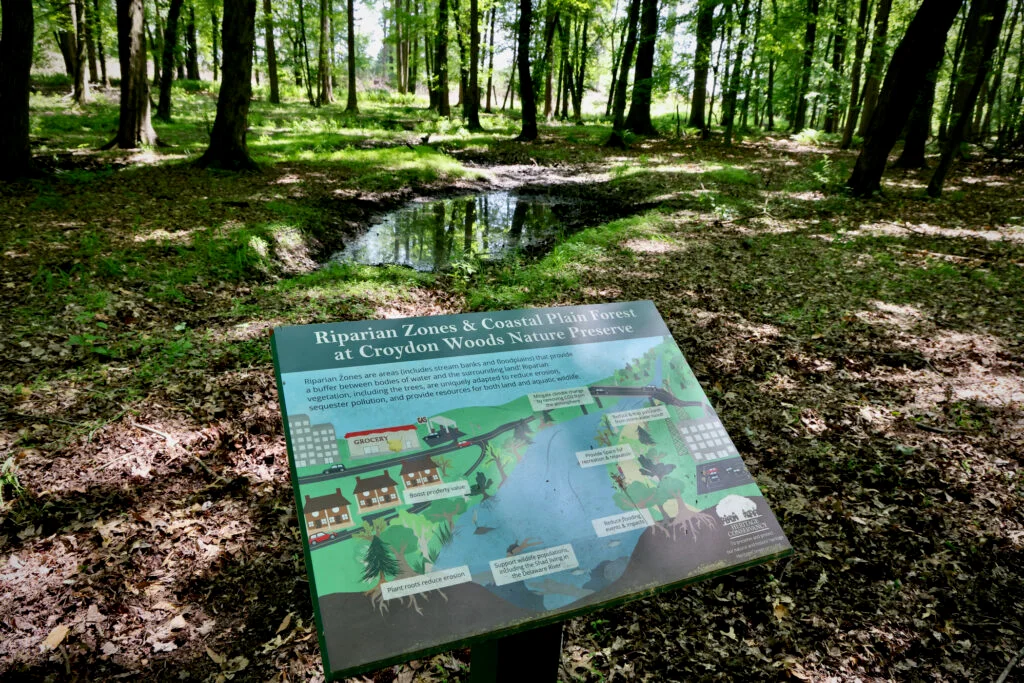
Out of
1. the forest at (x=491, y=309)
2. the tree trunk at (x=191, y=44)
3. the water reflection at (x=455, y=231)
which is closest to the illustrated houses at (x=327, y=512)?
the forest at (x=491, y=309)

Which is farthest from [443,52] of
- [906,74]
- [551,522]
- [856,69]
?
[551,522]

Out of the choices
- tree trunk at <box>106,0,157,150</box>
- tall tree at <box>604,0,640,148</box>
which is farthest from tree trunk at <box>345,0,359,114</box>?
tree trunk at <box>106,0,157,150</box>

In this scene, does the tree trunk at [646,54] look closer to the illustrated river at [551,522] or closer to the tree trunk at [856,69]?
the tree trunk at [856,69]

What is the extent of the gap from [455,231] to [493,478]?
938 cm

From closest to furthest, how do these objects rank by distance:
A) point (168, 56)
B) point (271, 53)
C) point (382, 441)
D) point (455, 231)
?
point (382, 441) < point (455, 231) < point (168, 56) < point (271, 53)

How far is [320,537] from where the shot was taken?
167cm

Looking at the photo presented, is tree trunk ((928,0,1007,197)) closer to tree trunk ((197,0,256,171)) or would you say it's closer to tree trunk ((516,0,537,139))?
tree trunk ((516,0,537,139))

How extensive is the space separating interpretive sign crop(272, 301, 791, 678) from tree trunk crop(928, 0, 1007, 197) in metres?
11.5

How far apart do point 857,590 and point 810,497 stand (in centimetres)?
80

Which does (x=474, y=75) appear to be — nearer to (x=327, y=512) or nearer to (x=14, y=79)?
(x=14, y=79)

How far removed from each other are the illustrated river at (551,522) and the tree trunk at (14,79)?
1104 cm

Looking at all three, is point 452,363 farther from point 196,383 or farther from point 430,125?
point 430,125

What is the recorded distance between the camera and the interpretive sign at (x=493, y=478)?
5.44 feet

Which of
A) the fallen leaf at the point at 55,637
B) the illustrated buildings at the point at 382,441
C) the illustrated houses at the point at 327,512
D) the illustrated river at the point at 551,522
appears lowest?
the fallen leaf at the point at 55,637
